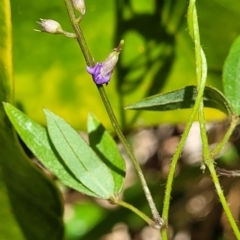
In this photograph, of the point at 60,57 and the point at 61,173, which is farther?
the point at 60,57

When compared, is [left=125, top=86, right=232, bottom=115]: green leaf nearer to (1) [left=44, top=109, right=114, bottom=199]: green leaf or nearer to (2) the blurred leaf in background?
(1) [left=44, top=109, right=114, bottom=199]: green leaf

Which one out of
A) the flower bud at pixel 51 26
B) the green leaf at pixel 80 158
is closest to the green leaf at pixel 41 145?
the green leaf at pixel 80 158

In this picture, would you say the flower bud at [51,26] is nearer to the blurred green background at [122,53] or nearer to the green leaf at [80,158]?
the green leaf at [80,158]

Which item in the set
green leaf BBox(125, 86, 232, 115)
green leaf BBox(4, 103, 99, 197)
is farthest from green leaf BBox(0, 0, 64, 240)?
green leaf BBox(125, 86, 232, 115)

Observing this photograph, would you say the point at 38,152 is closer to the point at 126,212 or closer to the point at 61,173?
the point at 61,173

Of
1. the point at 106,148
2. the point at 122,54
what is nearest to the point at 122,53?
the point at 122,54

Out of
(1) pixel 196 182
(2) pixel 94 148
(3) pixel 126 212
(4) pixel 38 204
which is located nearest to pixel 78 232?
(3) pixel 126 212

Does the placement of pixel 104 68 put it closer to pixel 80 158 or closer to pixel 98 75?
pixel 98 75
